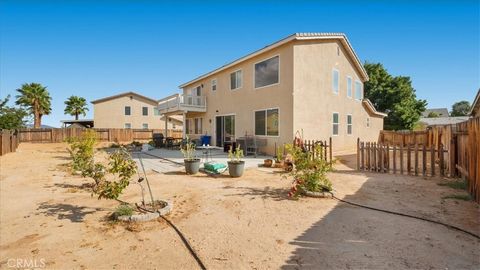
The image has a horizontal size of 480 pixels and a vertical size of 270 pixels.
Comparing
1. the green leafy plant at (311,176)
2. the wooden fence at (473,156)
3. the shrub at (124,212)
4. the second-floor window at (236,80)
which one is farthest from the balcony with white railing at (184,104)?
the wooden fence at (473,156)

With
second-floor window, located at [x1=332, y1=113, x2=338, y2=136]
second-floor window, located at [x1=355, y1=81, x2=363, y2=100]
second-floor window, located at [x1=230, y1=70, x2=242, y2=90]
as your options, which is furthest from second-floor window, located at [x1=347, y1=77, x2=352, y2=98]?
second-floor window, located at [x1=230, y1=70, x2=242, y2=90]

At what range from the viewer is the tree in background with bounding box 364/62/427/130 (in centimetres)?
3041

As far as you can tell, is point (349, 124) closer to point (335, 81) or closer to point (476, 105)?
point (335, 81)

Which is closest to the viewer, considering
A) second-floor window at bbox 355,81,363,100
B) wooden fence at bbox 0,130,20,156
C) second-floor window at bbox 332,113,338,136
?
second-floor window at bbox 332,113,338,136

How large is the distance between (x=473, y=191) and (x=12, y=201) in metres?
11.1

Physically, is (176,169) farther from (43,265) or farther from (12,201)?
(43,265)

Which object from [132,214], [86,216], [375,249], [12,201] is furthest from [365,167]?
[12,201]

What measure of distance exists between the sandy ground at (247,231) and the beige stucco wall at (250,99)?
21.9 feet

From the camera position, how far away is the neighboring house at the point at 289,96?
13.0m

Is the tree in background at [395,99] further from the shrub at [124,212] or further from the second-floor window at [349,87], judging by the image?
the shrub at [124,212]

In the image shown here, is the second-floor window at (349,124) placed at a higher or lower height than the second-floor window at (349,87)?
lower

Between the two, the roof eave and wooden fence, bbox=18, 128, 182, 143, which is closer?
the roof eave

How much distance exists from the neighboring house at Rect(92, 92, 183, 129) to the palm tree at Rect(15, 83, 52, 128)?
35.1 feet

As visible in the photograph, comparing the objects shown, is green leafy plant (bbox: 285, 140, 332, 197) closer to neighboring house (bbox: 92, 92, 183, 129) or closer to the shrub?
the shrub
